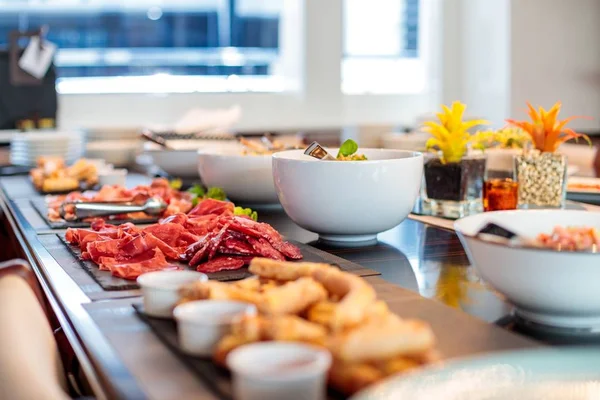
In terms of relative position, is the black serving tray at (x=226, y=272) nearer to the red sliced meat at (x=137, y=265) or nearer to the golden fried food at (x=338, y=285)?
the red sliced meat at (x=137, y=265)

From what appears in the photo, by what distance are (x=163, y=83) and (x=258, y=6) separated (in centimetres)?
84

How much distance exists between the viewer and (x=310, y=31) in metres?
5.54

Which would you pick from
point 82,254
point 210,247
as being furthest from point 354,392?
point 82,254

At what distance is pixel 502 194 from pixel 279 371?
1083 mm

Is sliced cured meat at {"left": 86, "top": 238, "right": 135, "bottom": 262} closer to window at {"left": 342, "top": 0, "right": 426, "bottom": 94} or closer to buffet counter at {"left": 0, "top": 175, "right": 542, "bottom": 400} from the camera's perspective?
buffet counter at {"left": 0, "top": 175, "right": 542, "bottom": 400}

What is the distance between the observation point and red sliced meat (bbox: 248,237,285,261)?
1.26 m

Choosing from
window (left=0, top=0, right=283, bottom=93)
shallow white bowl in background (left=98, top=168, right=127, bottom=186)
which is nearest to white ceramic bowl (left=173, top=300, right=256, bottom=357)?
shallow white bowl in background (left=98, top=168, right=127, bottom=186)

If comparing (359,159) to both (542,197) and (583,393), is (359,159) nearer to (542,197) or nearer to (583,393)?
(542,197)

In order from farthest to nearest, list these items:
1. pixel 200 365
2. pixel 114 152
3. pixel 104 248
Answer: pixel 114 152 → pixel 104 248 → pixel 200 365

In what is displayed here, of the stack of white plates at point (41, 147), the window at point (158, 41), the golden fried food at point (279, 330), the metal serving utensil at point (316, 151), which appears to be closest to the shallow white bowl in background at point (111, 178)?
the stack of white plates at point (41, 147)

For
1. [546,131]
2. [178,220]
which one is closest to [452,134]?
[546,131]

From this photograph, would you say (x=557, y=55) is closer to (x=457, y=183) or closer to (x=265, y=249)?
(x=457, y=183)

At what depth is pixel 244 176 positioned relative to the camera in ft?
6.18

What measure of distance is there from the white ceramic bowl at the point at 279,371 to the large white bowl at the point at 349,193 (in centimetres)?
73
